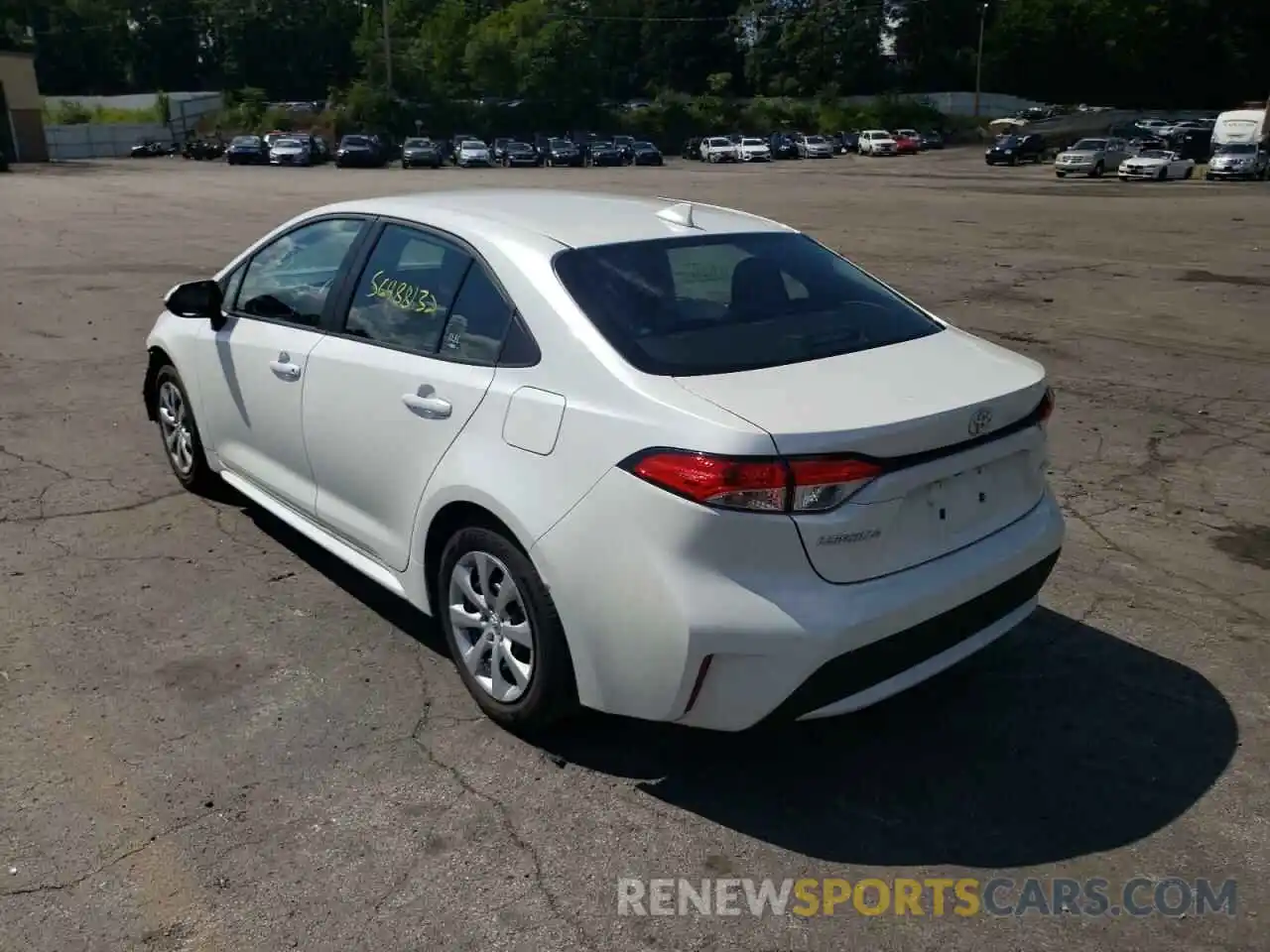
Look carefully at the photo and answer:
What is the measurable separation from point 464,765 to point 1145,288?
11.6 meters

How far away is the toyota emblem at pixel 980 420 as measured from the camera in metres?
3.25

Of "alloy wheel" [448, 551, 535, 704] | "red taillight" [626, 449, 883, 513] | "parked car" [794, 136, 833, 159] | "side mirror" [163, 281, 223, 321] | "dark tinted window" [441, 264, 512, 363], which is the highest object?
"dark tinted window" [441, 264, 512, 363]

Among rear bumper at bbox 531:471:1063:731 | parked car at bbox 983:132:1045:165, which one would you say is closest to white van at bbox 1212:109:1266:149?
parked car at bbox 983:132:1045:165

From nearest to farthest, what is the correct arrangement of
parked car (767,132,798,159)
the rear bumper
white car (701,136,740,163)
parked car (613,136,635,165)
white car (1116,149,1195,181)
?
the rear bumper < white car (1116,149,1195,181) < parked car (613,136,635,165) < white car (701,136,740,163) < parked car (767,132,798,159)

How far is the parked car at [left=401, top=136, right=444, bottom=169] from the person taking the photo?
5431 cm

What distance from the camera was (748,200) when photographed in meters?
28.5

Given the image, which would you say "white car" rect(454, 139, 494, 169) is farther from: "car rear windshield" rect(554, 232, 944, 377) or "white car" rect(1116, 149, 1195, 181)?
"car rear windshield" rect(554, 232, 944, 377)

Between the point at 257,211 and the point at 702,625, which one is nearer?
the point at 702,625

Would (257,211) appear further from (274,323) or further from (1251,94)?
(1251,94)

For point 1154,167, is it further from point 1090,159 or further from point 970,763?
point 970,763

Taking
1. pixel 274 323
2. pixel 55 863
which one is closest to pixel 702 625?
pixel 55 863

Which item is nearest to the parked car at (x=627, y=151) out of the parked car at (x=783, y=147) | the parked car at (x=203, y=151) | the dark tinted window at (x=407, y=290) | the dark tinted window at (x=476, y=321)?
the parked car at (x=783, y=147)

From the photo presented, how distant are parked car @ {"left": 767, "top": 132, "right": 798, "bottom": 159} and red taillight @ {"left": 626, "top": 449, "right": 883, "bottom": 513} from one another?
6539 centimetres

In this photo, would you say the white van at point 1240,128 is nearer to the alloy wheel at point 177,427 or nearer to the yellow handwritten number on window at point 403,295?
the alloy wheel at point 177,427
